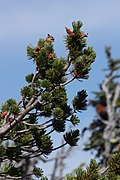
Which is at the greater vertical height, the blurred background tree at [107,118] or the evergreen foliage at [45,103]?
the blurred background tree at [107,118]

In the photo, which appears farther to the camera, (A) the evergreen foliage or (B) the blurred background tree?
(B) the blurred background tree

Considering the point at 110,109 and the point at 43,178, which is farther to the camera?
the point at 110,109

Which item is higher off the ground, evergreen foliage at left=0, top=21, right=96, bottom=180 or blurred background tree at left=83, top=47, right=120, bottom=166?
blurred background tree at left=83, top=47, right=120, bottom=166

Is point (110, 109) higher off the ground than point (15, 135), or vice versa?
point (110, 109)

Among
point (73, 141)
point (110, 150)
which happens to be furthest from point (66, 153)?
point (73, 141)

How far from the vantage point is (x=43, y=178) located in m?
4.23

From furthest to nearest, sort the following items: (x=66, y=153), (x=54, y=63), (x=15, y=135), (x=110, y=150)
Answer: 1. (x=110, y=150)
2. (x=66, y=153)
3. (x=15, y=135)
4. (x=54, y=63)

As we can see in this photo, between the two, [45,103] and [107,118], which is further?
[107,118]

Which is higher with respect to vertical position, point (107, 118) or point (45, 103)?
point (107, 118)

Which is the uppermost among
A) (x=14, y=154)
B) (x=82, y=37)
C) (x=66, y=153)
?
(x=66, y=153)

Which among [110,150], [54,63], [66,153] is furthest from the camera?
[110,150]

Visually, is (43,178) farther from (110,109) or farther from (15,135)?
(110,109)

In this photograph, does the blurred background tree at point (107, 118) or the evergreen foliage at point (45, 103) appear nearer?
the evergreen foliage at point (45, 103)

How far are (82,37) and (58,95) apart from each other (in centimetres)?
57
